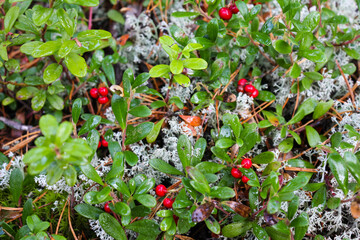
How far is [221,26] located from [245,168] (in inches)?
46.8

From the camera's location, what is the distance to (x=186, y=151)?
7.37 ft

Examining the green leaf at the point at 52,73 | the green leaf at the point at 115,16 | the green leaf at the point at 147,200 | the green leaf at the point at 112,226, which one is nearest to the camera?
the green leaf at the point at 147,200

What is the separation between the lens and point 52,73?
2512 millimetres

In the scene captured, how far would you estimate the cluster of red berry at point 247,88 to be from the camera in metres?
2.67

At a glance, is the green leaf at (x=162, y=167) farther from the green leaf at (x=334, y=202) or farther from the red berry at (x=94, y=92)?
the green leaf at (x=334, y=202)

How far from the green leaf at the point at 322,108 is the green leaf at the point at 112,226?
1781 millimetres

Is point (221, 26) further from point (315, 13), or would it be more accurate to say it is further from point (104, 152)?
point (104, 152)

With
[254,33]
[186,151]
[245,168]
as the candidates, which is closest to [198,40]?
[254,33]

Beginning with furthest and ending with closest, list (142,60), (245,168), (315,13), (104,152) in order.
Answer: (142,60) < (104,152) < (315,13) < (245,168)

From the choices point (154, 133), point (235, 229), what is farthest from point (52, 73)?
point (235, 229)

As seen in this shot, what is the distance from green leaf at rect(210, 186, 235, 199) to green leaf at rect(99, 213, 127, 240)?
0.66m

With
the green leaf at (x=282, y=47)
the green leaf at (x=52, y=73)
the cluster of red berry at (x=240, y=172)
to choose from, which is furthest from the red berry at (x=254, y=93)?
the green leaf at (x=52, y=73)

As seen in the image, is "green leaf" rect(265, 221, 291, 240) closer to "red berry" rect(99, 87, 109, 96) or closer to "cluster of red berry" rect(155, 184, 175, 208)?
"cluster of red berry" rect(155, 184, 175, 208)

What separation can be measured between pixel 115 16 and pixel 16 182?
2.00 meters
